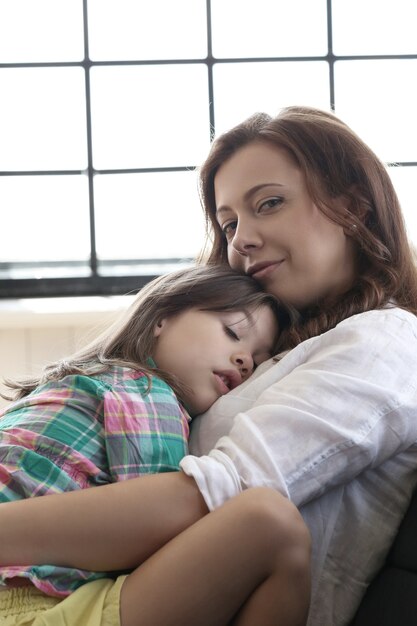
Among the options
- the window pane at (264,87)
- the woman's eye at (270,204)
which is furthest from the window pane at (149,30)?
the woman's eye at (270,204)

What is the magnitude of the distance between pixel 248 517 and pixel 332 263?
63 cm

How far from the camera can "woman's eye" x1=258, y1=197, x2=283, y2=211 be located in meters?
1.51

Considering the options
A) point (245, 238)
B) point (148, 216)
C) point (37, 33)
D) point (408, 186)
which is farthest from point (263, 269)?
point (37, 33)

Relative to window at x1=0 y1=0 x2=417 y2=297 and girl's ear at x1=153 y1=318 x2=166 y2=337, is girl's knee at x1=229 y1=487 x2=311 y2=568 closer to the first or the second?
girl's ear at x1=153 y1=318 x2=166 y2=337

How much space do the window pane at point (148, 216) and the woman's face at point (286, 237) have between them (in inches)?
49.3

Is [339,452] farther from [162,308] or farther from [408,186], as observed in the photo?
[408,186]

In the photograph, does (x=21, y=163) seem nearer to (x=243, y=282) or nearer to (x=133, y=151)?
(x=133, y=151)

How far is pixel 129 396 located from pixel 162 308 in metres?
0.29

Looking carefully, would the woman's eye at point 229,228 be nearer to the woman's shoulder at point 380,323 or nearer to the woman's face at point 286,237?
the woman's face at point 286,237

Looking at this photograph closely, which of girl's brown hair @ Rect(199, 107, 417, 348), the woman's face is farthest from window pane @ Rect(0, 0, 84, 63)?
the woman's face

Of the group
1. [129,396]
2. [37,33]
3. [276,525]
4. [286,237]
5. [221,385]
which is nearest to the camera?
[276,525]

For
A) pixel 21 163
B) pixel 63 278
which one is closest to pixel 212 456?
pixel 63 278

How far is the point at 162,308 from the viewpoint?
4.80 feet

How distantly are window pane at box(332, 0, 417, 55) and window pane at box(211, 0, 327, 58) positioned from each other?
56 millimetres
